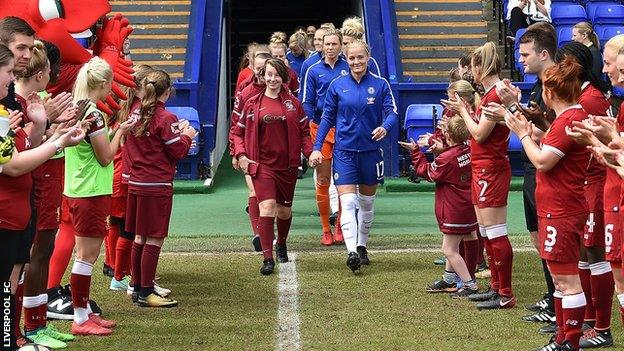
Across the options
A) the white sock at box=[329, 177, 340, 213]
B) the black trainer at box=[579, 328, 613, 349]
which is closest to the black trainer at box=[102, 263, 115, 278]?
the white sock at box=[329, 177, 340, 213]

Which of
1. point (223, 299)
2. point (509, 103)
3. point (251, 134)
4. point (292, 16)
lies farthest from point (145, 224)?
point (292, 16)

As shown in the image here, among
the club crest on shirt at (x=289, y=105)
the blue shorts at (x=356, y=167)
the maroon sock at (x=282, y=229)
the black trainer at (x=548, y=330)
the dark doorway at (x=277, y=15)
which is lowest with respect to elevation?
the black trainer at (x=548, y=330)

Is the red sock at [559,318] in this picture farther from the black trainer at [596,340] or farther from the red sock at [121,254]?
the red sock at [121,254]

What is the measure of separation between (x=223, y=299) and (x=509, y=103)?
2.74 metres

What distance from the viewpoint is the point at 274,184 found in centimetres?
1003

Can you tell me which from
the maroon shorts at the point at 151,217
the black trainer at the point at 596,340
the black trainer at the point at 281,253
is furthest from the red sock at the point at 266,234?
the black trainer at the point at 596,340

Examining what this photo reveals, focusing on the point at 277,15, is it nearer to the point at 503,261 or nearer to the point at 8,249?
the point at 503,261

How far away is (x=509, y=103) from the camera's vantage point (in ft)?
23.4

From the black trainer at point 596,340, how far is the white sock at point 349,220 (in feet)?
9.36

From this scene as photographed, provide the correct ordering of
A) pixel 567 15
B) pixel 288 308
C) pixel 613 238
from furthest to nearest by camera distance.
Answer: pixel 567 15 → pixel 288 308 → pixel 613 238

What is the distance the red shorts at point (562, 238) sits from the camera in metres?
6.62

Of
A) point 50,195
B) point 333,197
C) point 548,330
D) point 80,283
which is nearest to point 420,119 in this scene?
point 333,197

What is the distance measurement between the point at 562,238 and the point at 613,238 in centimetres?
28

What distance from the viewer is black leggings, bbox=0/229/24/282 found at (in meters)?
5.92
